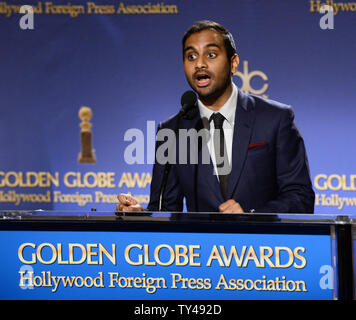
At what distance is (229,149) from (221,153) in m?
0.07

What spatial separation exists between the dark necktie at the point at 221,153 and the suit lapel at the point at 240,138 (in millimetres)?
29

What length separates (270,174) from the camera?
2.38m

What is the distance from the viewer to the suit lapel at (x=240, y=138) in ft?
7.66

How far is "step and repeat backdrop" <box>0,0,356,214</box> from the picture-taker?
370 cm

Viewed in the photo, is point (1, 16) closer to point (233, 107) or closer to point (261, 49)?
point (261, 49)

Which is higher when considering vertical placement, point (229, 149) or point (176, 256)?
point (229, 149)

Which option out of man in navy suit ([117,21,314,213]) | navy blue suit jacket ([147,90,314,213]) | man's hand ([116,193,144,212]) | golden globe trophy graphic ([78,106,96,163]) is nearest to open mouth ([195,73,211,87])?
man in navy suit ([117,21,314,213])

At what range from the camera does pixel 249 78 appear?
3719mm

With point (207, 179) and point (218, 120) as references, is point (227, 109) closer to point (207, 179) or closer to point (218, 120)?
point (218, 120)

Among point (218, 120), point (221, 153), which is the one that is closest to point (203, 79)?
point (218, 120)

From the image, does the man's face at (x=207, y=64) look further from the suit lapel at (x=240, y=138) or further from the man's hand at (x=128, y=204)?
the man's hand at (x=128, y=204)

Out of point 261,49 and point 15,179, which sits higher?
point 261,49

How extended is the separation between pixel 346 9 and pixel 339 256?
2.77 metres
